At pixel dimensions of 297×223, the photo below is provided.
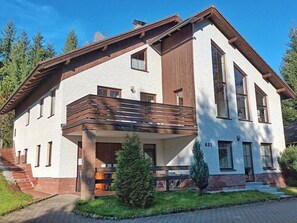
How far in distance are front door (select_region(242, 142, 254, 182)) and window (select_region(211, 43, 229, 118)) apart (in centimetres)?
224

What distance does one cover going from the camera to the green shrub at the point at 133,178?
9961mm

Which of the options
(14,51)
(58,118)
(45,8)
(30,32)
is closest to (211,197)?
(58,118)

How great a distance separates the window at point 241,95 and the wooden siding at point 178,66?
363 cm

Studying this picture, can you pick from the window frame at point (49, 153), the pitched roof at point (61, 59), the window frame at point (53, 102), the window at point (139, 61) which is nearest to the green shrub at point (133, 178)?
the pitched roof at point (61, 59)

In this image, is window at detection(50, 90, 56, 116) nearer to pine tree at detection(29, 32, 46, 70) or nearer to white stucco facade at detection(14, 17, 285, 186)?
white stucco facade at detection(14, 17, 285, 186)

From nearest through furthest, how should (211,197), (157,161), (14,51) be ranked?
(211,197) → (157,161) → (14,51)

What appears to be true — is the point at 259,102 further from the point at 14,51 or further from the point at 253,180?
the point at 14,51

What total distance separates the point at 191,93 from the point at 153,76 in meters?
3.22

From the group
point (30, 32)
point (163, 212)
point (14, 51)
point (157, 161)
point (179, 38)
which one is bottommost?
point (163, 212)

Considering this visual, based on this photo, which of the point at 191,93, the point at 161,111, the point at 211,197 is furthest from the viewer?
the point at 191,93

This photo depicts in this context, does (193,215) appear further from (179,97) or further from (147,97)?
(147,97)

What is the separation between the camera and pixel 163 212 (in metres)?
9.75

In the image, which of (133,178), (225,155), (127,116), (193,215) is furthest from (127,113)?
(225,155)

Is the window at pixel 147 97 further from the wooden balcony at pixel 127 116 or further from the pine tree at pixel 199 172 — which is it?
the pine tree at pixel 199 172
